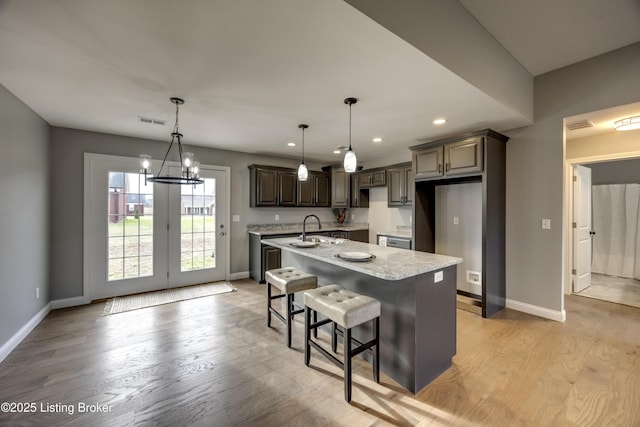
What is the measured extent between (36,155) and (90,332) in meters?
2.19

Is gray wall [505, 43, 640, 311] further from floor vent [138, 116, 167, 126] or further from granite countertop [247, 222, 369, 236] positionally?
floor vent [138, 116, 167, 126]

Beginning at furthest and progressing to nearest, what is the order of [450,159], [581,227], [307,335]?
1. [581,227]
2. [450,159]
3. [307,335]

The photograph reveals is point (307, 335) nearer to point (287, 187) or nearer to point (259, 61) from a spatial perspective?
point (259, 61)

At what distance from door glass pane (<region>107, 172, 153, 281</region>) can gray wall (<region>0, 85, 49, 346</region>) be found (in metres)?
0.70

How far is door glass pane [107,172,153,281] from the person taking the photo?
4.00m

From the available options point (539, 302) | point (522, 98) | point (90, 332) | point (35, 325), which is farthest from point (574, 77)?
point (35, 325)

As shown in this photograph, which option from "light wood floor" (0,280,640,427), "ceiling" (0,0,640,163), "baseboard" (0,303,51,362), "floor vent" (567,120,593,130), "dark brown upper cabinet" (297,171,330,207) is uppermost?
"ceiling" (0,0,640,163)

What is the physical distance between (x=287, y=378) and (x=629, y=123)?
15.3 feet

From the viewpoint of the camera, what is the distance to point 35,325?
3.03 metres

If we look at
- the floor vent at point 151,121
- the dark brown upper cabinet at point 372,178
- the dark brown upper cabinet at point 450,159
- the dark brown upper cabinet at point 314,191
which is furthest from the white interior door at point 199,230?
the dark brown upper cabinet at point 450,159

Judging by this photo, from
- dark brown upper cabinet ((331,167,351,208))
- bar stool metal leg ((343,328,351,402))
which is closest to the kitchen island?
bar stool metal leg ((343,328,351,402))

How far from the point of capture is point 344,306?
1919mm

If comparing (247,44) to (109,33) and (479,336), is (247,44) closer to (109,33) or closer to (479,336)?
(109,33)

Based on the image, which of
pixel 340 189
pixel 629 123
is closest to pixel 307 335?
pixel 340 189
